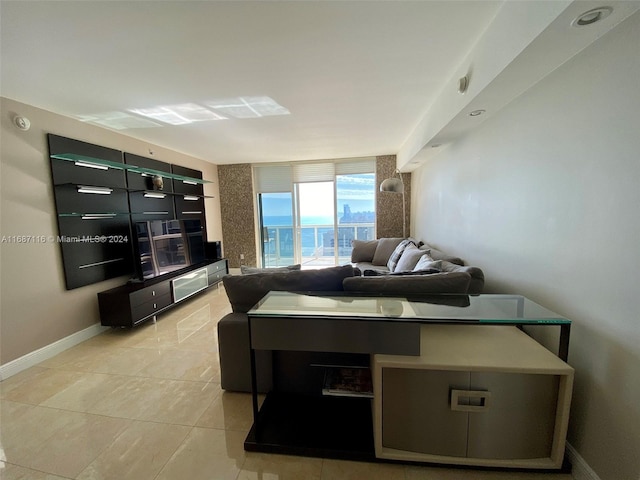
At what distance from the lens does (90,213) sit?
2785mm

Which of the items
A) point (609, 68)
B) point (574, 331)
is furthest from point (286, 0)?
point (574, 331)

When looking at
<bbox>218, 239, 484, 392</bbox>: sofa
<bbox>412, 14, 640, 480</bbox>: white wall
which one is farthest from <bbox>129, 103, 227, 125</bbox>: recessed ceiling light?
<bbox>412, 14, 640, 480</bbox>: white wall

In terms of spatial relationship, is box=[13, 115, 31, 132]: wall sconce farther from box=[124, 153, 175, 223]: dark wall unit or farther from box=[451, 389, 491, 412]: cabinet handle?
box=[451, 389, 491, 412]: cabinet handle

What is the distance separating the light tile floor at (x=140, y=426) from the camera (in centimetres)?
130

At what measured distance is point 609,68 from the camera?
109 centimetres

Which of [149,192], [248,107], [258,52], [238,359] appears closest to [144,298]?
[149,192]

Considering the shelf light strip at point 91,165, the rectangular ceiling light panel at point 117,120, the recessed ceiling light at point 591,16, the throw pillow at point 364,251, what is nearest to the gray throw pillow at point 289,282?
the recessed ceiling light at point 591,16

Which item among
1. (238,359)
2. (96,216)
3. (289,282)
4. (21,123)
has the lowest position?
(238,359)

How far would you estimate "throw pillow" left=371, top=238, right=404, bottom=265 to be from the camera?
4.16 metres

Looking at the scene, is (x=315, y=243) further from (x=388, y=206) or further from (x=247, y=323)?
(x=247, y=323)

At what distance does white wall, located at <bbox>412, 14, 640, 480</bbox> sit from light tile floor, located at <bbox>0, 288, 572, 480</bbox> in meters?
0.45

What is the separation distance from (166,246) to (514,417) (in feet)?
12.9

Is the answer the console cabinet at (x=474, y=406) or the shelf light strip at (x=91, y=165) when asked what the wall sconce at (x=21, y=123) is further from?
the console cabinet at (x=474, y=406)

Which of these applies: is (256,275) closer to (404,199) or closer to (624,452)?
(624,452)
